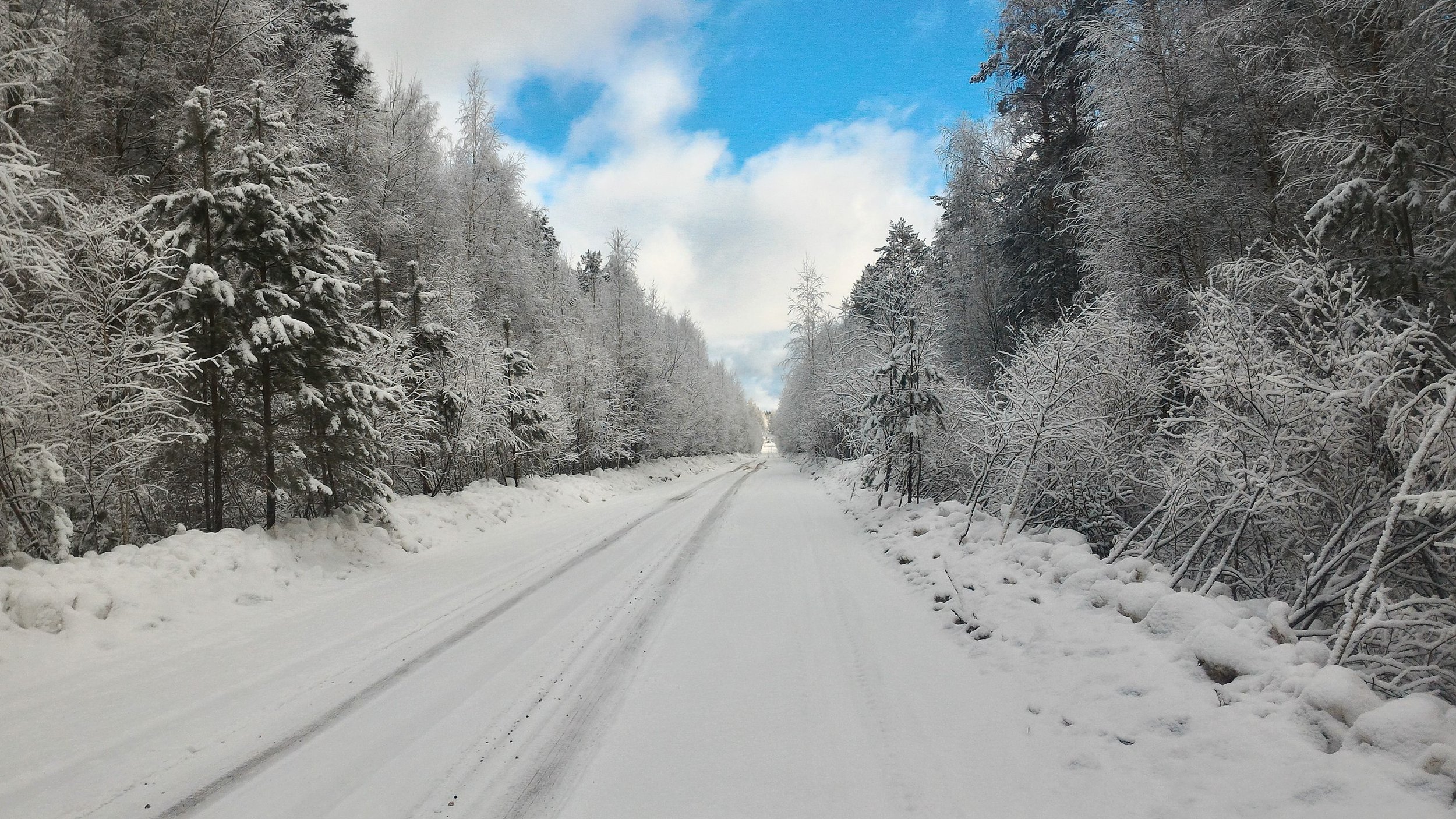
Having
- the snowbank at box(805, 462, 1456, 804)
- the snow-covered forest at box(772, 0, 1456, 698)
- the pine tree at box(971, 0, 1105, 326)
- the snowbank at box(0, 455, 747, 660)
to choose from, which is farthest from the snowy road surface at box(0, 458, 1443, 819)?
the pine tree at box(971, 0, 1105, 326)

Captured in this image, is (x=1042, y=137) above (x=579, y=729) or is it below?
above

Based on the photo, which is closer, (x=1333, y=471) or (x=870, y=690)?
(x=870, y=690)

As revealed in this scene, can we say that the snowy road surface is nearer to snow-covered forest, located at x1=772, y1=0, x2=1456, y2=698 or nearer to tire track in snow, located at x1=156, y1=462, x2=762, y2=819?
tire track in snow, located at x1=156, y1=462, x2=762, y2=819

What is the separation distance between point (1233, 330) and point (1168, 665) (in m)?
Answer: 3.12

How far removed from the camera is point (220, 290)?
25.4 ft

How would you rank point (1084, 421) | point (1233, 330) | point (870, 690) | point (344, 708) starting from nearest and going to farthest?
point (344, 708) → point (870, 690) → point (1233, 330) → point (1084, 421)

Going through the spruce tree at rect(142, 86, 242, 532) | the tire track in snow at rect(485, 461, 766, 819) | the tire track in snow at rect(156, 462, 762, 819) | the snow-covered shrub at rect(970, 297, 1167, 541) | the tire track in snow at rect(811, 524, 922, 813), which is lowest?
the tire track in snow at rect(811, 524, 922, 813)

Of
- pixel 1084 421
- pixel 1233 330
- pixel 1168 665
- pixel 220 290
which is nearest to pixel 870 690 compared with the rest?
pixel 1168 665

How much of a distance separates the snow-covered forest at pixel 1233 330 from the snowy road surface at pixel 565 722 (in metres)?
2.18

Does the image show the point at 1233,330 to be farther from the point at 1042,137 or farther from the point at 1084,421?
the point at 1042,137

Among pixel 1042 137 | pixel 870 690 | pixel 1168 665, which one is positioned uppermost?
pixel 1042 137

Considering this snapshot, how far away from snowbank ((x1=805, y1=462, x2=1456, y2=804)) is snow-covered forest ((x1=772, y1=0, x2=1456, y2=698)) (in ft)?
1.12

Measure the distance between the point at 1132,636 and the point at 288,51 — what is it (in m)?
20.9

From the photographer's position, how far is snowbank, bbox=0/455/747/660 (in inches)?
203
